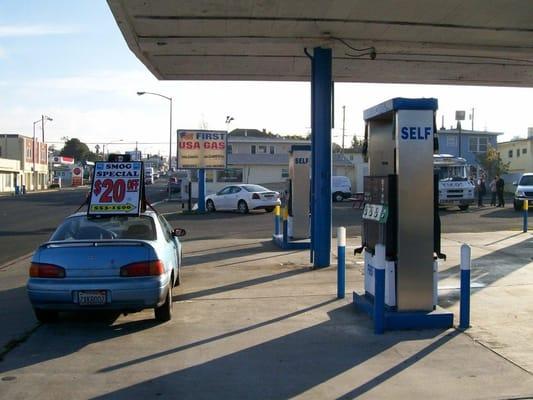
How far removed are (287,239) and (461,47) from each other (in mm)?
6410

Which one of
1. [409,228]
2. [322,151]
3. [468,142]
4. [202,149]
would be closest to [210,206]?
[202,149]

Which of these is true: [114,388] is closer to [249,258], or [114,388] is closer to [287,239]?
[249,258]

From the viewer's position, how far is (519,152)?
65312 mm

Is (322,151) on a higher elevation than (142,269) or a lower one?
higher

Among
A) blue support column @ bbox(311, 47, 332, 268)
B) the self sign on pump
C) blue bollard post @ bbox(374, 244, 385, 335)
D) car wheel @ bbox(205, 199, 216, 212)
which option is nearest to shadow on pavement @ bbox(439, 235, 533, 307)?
blue bollard post @ bbox(374, 244, 385, 335)

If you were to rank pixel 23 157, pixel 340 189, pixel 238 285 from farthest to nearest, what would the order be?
1. pixel 23 157
2. pixel 340 189
3. pixel 238 285

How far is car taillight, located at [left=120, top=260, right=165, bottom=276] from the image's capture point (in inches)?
292

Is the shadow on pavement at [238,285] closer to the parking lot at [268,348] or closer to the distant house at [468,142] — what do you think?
the parking lot at [268,348]

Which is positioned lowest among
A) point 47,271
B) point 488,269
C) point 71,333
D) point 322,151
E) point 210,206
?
point 71,333

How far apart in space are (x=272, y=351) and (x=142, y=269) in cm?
193

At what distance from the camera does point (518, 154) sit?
65500 mm

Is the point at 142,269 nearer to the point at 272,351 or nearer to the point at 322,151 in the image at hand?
the point at 272,351

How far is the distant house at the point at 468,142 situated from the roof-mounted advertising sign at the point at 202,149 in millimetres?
33743

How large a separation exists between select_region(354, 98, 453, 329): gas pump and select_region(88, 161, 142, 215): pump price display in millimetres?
3703
